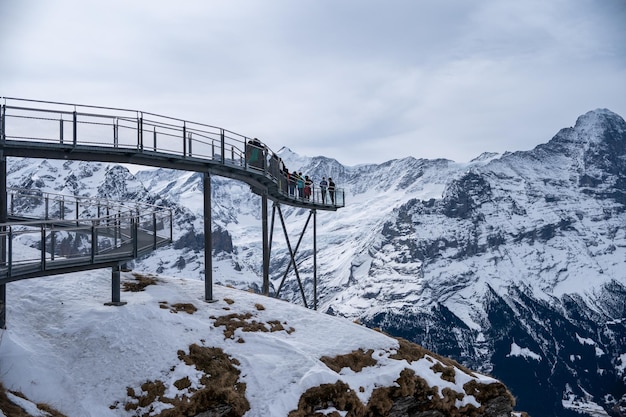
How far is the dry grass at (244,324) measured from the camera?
89.1 feet

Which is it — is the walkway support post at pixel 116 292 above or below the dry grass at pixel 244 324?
above

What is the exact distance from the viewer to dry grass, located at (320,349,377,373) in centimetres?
2594

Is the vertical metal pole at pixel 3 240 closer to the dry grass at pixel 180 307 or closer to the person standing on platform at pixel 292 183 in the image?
the dry grass at pixel 180 307

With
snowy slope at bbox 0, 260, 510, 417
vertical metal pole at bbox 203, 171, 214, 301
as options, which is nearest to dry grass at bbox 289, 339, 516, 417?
snowy slope at bbox 0, 260, 510, 417

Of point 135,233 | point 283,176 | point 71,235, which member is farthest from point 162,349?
point 283,176

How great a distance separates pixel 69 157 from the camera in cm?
2702

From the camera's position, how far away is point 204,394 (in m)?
22.1

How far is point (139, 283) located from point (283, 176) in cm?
1499

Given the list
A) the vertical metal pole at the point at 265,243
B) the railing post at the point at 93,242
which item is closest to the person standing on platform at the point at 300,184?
the vertical metal pole at the point at 265,243

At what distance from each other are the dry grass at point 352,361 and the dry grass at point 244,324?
126 inches

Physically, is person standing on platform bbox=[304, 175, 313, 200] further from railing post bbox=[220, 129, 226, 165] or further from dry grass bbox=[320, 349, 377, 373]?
dry grass bbox=[320, 349, 377, 373]

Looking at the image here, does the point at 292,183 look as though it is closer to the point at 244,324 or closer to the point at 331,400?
the point at 244,324

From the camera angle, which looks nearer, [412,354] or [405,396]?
[405,396]

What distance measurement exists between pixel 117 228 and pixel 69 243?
9.41 ft
